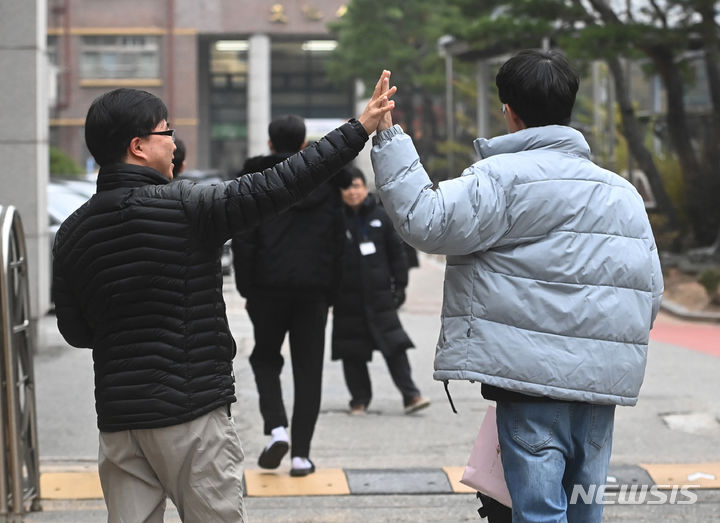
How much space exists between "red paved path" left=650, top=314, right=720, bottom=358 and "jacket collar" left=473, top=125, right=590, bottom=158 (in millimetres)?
7955

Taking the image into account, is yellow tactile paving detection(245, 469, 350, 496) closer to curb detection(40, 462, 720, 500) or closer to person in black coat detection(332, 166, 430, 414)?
curb detection(40, 462, 720, 500)

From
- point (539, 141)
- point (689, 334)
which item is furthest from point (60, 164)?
point (539, 141)

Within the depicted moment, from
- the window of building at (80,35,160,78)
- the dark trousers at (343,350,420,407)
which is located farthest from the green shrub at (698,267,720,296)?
the window of building at (80,35,160,78)

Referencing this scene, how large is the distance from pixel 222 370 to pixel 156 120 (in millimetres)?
720

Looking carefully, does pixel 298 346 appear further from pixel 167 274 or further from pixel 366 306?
pixel 167 274

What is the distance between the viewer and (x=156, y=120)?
3.42 meters

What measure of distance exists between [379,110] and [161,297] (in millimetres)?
780

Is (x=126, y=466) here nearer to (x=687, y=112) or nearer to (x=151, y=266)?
(x=151, y=266)

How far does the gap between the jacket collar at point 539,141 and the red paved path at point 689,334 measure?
26.1 feet

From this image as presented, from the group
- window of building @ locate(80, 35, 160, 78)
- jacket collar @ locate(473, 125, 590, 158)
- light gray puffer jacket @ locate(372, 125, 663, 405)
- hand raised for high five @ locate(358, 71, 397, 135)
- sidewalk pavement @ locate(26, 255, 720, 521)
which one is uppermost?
window of building @ locate(80, 35, 160, 78)

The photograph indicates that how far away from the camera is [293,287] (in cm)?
591

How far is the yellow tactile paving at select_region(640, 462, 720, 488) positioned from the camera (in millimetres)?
6135

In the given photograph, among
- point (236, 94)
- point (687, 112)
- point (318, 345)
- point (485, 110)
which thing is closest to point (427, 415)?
point (318, 345)

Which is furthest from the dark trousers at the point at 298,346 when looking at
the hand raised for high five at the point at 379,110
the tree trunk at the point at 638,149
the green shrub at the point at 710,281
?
the tree trunk at the point at 638,149
